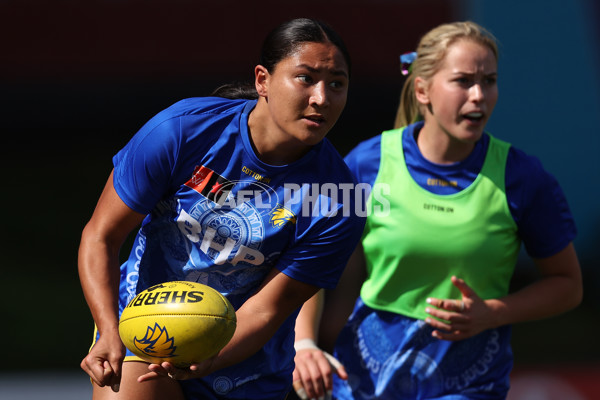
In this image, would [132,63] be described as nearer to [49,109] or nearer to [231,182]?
[49,109]

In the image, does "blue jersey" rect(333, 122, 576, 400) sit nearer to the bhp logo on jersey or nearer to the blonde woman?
the blonde woman

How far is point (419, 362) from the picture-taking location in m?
4.27

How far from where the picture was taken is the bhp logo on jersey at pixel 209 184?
11.0 feet

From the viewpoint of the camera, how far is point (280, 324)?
3.54 metres

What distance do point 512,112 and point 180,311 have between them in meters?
8.81

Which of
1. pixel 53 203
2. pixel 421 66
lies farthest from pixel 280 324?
pixel 53 203

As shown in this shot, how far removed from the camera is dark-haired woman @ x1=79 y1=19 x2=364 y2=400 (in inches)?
129

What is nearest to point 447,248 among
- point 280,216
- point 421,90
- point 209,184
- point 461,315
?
point 461,315

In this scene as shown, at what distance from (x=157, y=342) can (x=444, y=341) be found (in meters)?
1.65

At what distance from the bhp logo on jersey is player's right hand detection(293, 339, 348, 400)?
1.00 meters

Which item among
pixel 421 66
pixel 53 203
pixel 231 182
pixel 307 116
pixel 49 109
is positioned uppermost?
pixel 421 66

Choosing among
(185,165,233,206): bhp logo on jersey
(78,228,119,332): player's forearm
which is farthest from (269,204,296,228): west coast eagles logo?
(78,228,119,332): player's forearm

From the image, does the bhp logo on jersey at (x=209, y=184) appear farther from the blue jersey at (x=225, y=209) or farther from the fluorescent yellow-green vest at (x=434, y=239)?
the fluorescent yellow-green vest at (x=434, y=239)

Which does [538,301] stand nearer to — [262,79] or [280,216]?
[280,216]
